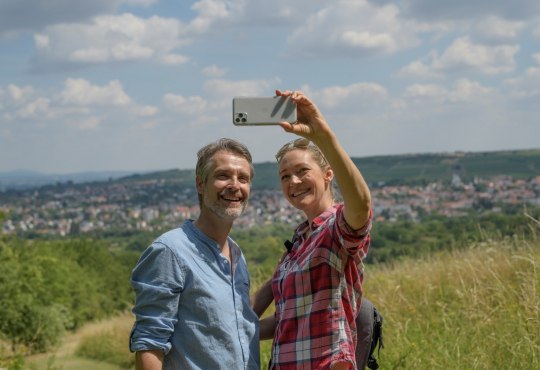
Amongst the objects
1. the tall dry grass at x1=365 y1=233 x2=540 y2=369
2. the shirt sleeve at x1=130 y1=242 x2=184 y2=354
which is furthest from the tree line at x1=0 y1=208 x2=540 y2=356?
the shirt sleeve at x1=130 y1=242 x2=184 y2=354

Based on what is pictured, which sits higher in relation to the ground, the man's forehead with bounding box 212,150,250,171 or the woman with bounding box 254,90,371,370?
the man's forehead with bounding box 212,150,250,171

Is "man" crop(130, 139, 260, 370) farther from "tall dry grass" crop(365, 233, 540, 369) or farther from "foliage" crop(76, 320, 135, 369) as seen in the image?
"foliage" crop(76, 320, 135, 369)

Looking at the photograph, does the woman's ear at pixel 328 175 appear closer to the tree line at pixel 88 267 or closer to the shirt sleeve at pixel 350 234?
the shirt sleeve at pixel 350 234

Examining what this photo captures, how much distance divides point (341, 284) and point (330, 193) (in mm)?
415

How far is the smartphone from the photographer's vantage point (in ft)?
7.53

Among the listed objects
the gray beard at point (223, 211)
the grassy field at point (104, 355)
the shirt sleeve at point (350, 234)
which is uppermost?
the gray beard at point (223, 211)

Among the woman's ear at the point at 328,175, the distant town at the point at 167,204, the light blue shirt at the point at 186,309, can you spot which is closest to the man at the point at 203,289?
the light blue shirt at the point at 186,309

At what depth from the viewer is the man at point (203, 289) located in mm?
2486

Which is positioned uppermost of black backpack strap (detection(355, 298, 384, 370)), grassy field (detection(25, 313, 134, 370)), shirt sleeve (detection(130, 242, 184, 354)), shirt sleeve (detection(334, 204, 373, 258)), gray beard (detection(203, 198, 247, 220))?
gray beard (detection(203, 198, 247, 220))

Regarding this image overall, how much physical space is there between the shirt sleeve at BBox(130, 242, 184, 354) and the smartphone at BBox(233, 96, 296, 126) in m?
0.57

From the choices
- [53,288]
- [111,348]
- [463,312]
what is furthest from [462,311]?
[53,288]

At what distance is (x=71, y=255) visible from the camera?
141 ft

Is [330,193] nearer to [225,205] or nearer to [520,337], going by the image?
[225,205]

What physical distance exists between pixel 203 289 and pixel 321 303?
43cm
